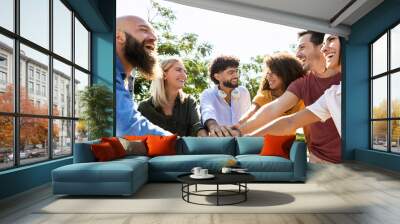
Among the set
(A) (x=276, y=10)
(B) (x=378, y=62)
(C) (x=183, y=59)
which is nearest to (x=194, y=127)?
(C) (x=183, y=59)

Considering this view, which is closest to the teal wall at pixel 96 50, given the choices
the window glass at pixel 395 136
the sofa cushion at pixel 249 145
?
the sofa cushion at pixel 249 145

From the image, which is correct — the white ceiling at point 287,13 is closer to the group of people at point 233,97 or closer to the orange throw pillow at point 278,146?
the group of people at point 233,97

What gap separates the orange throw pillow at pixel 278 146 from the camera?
6.29 m

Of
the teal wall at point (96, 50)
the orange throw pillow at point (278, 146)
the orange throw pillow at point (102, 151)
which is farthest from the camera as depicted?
the orange throw pillow at point (278, 146)

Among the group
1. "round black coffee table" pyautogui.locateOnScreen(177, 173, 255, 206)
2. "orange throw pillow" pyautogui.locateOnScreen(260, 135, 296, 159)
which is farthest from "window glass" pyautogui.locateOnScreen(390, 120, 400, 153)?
"round black coffee table" pyautogui.locateOnScreen(177, 173, 255, 206)

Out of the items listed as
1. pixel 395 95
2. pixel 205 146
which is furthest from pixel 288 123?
pixel 205 146

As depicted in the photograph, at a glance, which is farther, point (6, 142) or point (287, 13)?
point (287, 13)

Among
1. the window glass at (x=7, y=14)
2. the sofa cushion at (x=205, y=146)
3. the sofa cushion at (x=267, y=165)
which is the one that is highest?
the window glass at (x=7, y=14)

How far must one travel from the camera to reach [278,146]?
20.7ft

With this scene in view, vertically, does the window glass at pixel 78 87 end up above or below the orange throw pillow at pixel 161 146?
above

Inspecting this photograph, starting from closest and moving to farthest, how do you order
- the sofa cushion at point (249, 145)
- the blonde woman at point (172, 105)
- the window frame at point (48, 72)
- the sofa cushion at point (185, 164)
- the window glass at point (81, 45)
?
the window frame at point (48, 72)
the sofa cushion at point (185, 164)
the sofa cushion at point (249, 145)
the window glass at point (81, 45)
the blonde woman at point (172, 105)

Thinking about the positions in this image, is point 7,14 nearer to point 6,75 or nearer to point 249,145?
point 6,75

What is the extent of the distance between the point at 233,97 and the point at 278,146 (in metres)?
2.47

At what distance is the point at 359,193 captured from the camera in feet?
16.9
